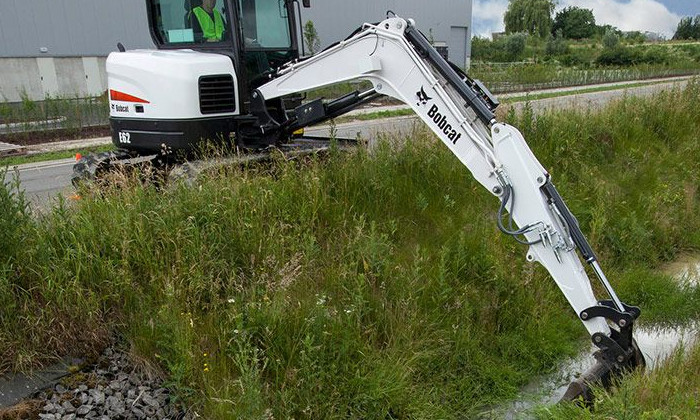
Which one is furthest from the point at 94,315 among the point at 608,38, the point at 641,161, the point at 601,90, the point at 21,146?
the point at 608,38

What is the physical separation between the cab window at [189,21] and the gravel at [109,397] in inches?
153

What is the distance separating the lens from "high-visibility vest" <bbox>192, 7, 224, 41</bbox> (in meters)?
6.13

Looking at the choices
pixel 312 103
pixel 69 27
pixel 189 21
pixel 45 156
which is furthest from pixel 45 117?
pixel 312 103

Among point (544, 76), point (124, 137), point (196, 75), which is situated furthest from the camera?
point (544, 76)

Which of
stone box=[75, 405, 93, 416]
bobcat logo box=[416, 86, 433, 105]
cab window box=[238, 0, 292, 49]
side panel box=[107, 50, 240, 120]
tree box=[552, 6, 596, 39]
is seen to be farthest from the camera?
tree box=[552, 6, 596, 39]

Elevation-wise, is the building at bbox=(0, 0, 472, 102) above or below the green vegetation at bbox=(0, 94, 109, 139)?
above

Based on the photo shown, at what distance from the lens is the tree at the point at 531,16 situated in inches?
2589

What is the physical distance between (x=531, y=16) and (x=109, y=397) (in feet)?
232

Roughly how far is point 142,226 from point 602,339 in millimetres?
3136

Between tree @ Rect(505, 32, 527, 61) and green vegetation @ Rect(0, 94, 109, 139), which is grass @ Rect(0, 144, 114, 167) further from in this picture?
tree @ Rect(505, 32, 527, 61)

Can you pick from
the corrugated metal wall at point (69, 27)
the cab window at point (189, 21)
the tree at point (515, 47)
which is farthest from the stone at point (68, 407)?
the tree at point (515, 47)

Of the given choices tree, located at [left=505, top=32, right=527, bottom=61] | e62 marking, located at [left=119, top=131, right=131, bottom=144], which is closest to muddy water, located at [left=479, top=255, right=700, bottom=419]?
e62 marking, located at [left=119, top=131, right=131, bottom=144]

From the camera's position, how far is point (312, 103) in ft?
19.1

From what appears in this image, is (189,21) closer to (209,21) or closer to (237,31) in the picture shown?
(209,21)
